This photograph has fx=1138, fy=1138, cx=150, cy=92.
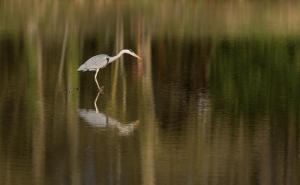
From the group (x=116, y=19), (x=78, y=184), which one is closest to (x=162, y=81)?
(x=78, y=184)

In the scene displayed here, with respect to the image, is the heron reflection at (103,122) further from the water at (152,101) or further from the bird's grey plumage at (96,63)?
the bird's grey plumage at (96,63)

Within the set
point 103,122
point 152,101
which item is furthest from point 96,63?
point 103,122

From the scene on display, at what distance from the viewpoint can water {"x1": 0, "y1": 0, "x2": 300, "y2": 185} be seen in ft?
34.3

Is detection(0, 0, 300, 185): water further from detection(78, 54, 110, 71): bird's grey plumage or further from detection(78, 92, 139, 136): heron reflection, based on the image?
detection(78, 54, 110, 71): bird's grey plumage

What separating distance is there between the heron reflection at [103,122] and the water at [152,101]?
0.01 m

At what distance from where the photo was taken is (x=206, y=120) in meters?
12.8

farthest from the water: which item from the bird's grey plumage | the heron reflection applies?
the bird's grey plumage

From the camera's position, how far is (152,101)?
14.3 m

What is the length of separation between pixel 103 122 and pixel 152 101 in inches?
63.3

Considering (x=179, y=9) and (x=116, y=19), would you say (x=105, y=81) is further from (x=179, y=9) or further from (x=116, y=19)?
(x=179, y=9)

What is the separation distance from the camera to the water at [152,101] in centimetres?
1045

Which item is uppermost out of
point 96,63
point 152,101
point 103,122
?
point 96,63

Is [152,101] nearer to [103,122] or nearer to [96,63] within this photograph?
[103,122]

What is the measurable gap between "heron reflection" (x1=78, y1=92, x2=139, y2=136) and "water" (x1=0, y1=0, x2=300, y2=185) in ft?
0.04
